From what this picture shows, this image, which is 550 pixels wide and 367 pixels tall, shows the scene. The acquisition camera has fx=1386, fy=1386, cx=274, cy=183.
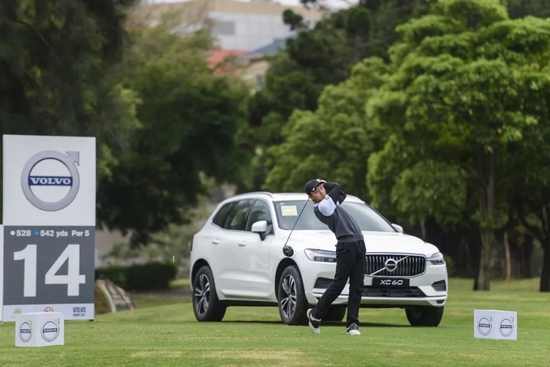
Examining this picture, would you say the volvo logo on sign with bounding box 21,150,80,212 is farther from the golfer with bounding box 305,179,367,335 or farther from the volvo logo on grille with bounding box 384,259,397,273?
the golfer with bounding box 305,179,367,335

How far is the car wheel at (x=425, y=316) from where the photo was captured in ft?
59.4

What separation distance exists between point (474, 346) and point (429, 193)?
81.8ft

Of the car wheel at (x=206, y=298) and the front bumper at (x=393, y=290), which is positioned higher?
the front bumper at (x=393, y=290)

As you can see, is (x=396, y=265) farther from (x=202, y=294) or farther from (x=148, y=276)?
(x=148, y=276)

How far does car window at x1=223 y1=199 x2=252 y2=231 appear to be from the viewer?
19.3 metres

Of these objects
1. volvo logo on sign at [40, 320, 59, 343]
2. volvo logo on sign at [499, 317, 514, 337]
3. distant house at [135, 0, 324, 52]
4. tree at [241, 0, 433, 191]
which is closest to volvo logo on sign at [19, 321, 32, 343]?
volvo logo on sign at [40, 320, 59, 343]

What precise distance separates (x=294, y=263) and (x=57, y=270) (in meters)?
3.43

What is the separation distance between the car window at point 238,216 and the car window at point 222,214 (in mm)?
108

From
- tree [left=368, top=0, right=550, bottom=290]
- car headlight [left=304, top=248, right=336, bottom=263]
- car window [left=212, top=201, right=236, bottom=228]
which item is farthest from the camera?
tree [left=368, top=0, right=550, bottom=290]

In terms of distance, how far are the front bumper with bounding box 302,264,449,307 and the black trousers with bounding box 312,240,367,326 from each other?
6.39ft

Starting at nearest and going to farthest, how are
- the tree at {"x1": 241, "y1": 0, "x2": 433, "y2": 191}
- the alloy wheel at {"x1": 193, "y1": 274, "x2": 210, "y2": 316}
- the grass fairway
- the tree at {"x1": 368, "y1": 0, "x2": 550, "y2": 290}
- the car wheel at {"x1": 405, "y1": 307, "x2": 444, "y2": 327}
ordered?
the grass fairway
the car wheel at {"x1": 405, "y1": 307, "x2": 444, "y2": 327}
the alloy wheel at {"x1": 193, "y1": 274, "x2": 210, "y2": 316}
the tree at {"x1": 368, "y1": 0, "x2": 550, "y2": 290}
the tree at {"x1": 241, "y1": 0, "x2": 433, "y2": 191}

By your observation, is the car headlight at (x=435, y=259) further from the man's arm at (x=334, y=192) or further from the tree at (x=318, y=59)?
the tree at (x=318, y=59)

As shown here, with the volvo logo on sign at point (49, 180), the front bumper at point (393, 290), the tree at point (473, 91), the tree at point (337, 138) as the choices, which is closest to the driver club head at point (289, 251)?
the front bumper at point (393, 290)

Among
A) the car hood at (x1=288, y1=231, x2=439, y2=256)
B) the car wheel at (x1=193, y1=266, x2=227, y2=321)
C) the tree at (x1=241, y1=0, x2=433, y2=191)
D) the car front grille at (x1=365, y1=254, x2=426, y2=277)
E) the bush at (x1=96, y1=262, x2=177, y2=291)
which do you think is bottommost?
the bush at (x1=96, y1=262, x2=177, y2=291)
